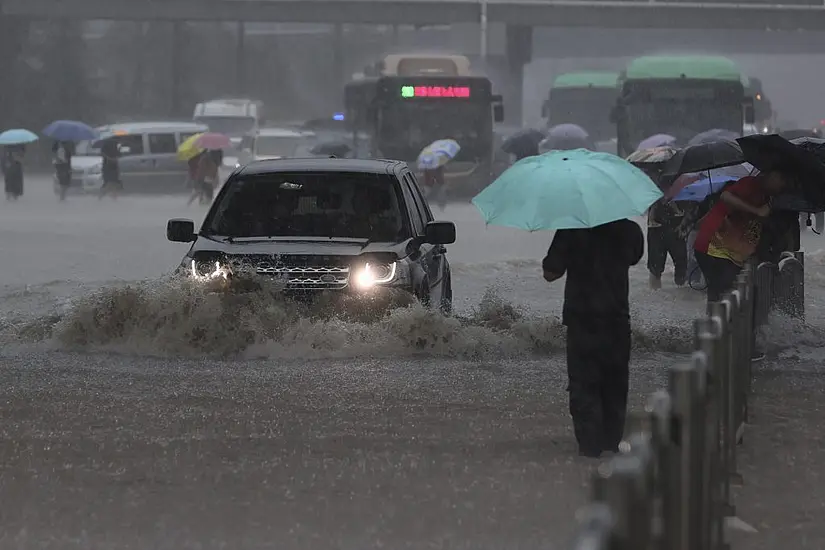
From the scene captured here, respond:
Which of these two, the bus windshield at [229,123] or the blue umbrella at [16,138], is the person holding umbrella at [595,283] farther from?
the bus windshield at [229,123]

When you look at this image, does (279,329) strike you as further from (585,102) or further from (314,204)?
(585,102)

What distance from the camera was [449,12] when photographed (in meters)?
66.9

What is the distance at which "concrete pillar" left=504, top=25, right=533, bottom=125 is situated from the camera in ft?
222

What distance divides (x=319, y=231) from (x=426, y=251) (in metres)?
0.90

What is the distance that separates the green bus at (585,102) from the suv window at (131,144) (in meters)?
12.9

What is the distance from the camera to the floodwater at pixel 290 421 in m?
7.03

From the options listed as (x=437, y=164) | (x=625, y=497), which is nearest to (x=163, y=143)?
(x=437, y=164)

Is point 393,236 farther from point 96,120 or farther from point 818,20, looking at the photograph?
point 96,120

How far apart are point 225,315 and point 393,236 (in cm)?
133

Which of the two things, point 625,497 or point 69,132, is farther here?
point 69,132

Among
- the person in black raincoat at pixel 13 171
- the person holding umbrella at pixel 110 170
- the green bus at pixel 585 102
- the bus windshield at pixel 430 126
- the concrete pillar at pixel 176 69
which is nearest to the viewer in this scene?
the bus windshield at pixel 430 126

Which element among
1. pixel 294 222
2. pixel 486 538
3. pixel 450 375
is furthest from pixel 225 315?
pixel 486 538

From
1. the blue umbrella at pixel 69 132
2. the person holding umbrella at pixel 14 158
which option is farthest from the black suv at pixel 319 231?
the blue umbrella at pixel 69 132

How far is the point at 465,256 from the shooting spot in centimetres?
2559
